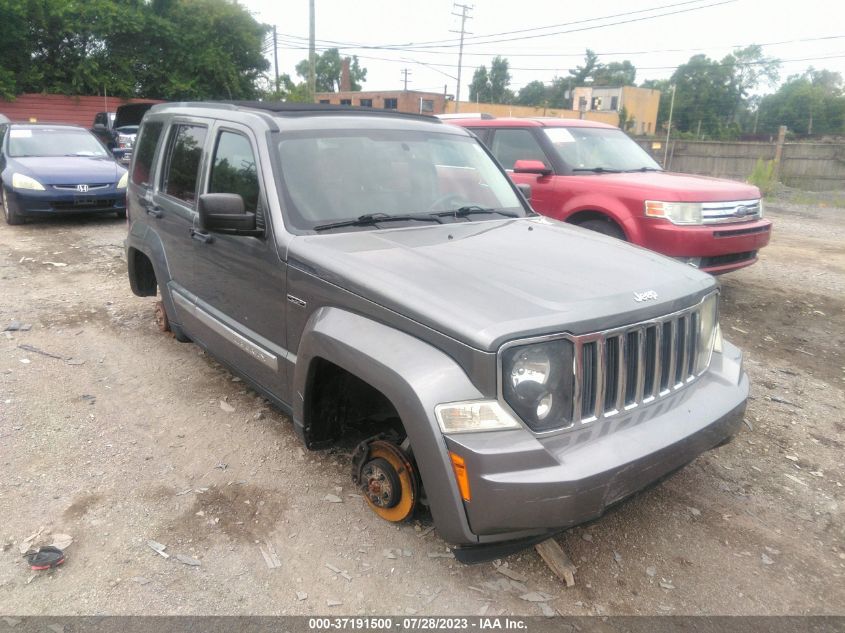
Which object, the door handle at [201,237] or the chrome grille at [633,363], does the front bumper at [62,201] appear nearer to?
the door handle at [201,237]

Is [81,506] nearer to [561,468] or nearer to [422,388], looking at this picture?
[422,388]

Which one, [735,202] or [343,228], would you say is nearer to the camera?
[343,228]

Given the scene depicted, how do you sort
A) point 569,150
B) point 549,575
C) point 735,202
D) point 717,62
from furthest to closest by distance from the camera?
point 717,62, point 569,150, point 735,202, point 549,575

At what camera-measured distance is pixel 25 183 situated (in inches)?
378

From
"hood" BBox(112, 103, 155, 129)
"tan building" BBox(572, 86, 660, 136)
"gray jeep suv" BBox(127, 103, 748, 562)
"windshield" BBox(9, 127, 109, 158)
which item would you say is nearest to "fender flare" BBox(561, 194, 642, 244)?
"gray jeep suv" BBox(127, 103, 748, 562)

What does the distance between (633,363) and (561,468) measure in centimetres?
62

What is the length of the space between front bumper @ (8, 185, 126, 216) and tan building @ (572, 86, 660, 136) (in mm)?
69172

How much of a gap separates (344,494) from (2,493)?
1.71 meters

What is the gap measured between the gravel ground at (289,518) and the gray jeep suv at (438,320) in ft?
1.10

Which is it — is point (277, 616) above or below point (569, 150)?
below

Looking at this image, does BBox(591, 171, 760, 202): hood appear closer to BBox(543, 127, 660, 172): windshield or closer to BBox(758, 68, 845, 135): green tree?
BBox(543, 127, 660, 172): windshield

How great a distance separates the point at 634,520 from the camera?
3.09 m

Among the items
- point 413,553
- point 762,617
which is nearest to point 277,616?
point 413,553

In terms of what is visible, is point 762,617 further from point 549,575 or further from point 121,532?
point 121,532
